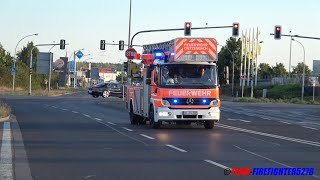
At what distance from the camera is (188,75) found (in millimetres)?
21516

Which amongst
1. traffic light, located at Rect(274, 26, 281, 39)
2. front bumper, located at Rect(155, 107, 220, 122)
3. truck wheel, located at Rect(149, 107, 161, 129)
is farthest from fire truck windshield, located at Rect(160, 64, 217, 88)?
traffic light, located at Rect(274, 26, 281, 39)

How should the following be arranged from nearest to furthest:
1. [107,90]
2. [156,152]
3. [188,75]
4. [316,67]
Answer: [156,152]
[188,75]
[107,90]
[316,67]

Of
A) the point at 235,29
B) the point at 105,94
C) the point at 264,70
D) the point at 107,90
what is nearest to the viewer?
the point at 235,29

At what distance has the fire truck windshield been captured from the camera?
21328 millimetres

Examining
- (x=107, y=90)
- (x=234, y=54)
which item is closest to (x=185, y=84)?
(x=107, y=90)

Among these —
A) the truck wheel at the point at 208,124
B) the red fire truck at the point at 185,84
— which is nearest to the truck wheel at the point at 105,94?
the truck wheel at the point at 208,124

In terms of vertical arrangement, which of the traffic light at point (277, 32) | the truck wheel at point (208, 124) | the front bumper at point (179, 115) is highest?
the traffic light at point (277, 32)

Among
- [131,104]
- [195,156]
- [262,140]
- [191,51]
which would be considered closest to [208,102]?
[191,51]

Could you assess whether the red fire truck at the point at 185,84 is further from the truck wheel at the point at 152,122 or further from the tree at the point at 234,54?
the tree at the point at 234,54

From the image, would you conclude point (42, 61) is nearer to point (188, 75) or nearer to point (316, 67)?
point (188, 75)

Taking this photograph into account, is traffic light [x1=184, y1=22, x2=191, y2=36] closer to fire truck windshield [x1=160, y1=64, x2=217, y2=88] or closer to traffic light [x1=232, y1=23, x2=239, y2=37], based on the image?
traffic light [x1=232, y1=23, x2=239, y2=37]

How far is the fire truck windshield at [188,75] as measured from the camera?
70.0 ft

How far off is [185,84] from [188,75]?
0.43m

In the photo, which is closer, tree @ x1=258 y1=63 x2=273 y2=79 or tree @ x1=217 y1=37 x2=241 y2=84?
tree @ x1=217 y1=37 x2=241 y2=84
